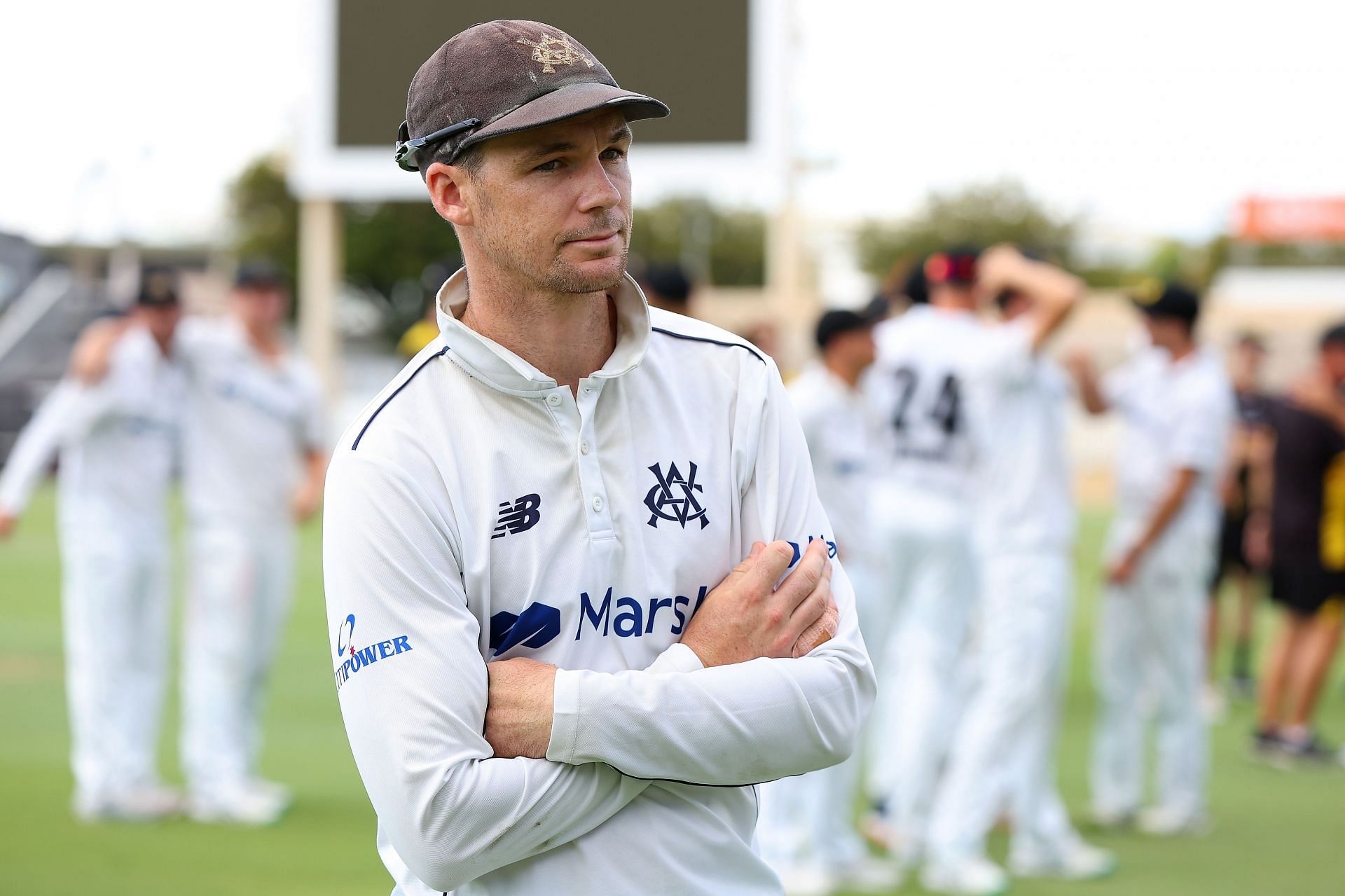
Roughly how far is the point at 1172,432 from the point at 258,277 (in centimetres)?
430

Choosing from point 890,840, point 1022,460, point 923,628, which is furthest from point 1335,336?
point 890,840

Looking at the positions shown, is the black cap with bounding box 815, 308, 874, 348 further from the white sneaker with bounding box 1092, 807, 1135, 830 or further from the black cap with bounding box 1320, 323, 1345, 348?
the black cap with bounding box 1320, 323, 1345, 348

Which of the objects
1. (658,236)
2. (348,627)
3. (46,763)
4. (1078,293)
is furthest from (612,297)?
(658,236)

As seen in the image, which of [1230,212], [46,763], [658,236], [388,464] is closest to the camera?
[388,464]

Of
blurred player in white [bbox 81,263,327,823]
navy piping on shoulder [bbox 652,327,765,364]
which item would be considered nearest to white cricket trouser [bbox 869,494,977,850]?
blurred player in white [bbox 81,263,327,823]

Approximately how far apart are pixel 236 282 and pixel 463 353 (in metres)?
5.18

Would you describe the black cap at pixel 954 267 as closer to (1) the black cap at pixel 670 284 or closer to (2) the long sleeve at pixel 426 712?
(1) the black cap at pixel 670 284

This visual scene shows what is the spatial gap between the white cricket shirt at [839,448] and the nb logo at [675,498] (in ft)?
11.1

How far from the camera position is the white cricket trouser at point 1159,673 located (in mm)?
6805

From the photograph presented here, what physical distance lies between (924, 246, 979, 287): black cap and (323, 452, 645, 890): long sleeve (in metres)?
4.54

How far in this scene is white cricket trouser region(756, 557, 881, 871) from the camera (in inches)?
227

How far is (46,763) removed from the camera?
7613 mm

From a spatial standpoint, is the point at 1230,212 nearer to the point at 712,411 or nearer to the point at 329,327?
the point at 329,327

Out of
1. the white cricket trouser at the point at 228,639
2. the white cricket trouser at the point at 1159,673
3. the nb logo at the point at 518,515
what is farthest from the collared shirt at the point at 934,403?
the nb logo at the point at 518,515
